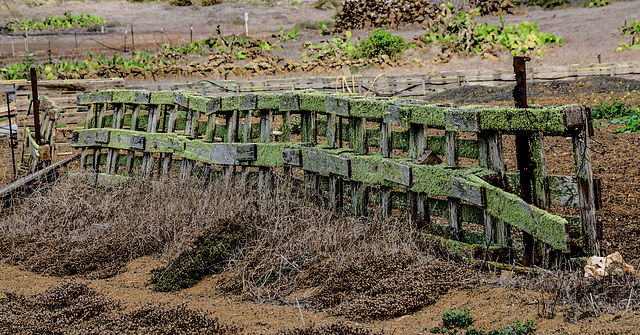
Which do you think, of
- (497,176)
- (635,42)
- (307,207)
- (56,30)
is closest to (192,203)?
(307,207)

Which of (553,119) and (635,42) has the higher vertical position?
(635,42)

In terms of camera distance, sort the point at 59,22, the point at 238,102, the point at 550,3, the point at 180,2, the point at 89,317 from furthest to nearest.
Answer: the point at 180,2
the point at 59,22
the point at 550,3
the point at 238,102
the point at 89,317

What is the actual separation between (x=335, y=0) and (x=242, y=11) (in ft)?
25.6

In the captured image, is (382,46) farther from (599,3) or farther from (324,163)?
(324,163)

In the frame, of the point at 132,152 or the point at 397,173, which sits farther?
the point at 132,152

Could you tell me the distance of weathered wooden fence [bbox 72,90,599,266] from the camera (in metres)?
4.89

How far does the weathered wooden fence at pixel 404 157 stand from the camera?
4.89 metres

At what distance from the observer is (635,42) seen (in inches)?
1024

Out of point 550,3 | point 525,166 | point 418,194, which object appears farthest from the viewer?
point 550,3

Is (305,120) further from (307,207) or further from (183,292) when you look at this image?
(183,292)

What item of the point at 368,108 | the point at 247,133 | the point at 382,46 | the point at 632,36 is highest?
the point at 382,46

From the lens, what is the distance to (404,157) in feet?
19.6

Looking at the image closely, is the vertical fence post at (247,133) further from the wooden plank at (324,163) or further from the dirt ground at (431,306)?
the dirt ground at (431,306)

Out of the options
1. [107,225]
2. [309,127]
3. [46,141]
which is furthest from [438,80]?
[107,225]
